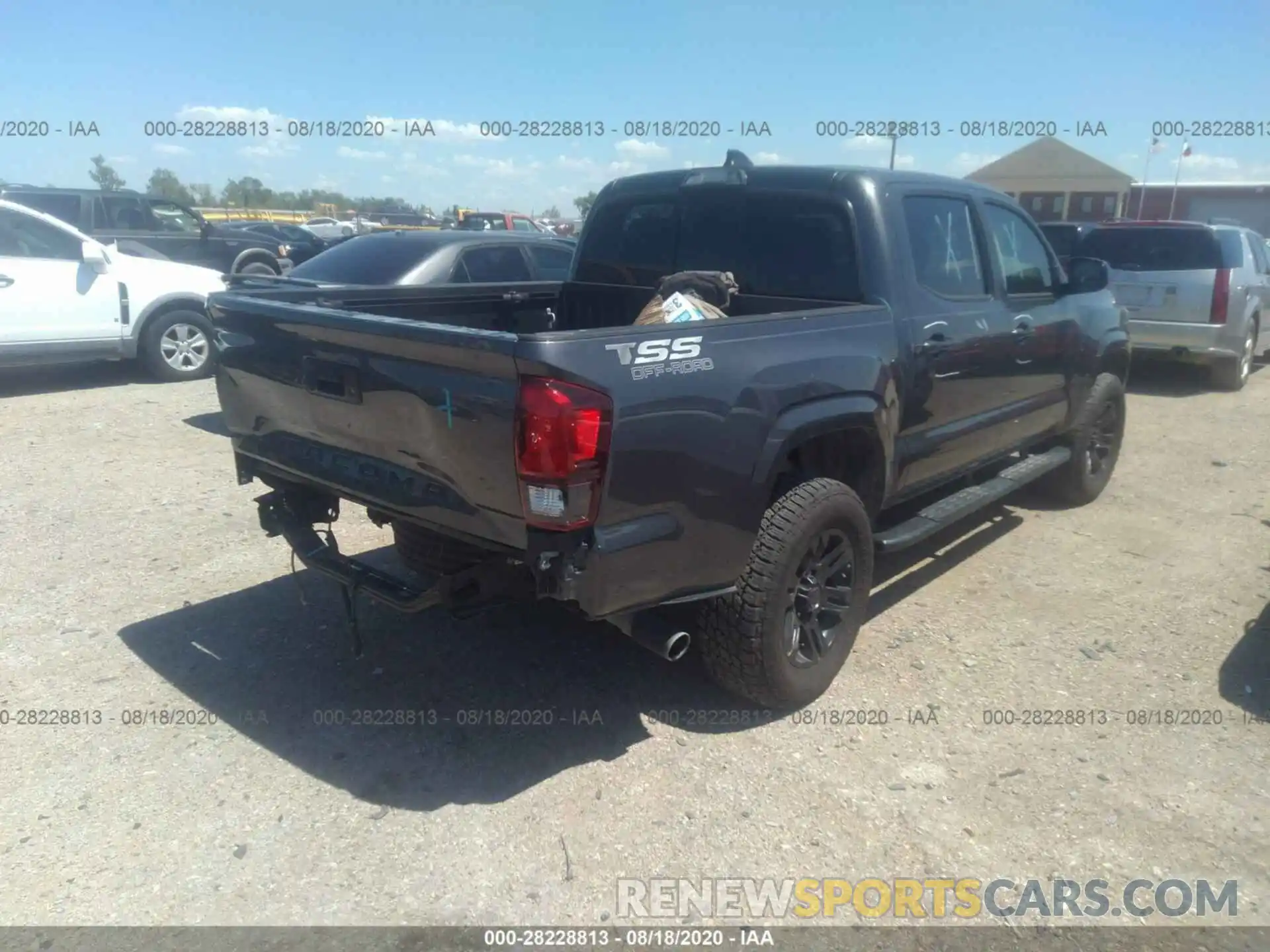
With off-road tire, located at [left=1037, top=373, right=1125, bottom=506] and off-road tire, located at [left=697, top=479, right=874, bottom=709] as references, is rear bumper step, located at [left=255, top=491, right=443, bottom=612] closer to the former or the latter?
off-road tire, located at [left=697, top=479, right=874, bottom=709]

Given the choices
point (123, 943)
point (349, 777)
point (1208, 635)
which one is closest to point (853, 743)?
point (349, 777)

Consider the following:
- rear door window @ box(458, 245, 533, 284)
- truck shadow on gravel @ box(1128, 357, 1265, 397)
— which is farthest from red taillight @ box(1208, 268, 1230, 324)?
rear door window @ box(458, 245, 533, 284)

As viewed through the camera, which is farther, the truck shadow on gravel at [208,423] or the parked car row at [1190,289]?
the parked car row at [1190,289]

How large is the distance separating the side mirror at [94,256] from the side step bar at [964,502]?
7.95 metres

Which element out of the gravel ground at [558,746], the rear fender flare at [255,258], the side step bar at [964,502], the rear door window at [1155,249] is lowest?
the gravel ground at [558,746]

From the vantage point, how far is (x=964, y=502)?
4535mm

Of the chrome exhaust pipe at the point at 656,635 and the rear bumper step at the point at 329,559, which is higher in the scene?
the rear bumper step at the point at 329,559

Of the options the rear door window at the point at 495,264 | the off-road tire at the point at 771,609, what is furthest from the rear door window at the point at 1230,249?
the off-road tire at the point at 771,609

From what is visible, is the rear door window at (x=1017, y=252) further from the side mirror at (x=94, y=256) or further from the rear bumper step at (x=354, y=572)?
the side mirror at (x=94, y=256)

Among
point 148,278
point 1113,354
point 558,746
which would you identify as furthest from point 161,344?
point 1113,354

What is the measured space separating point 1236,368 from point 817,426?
913cm

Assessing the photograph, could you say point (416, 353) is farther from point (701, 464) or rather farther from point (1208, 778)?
point (1208, 778)

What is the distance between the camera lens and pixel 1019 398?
16.6 ft

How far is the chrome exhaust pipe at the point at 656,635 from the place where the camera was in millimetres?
3078
